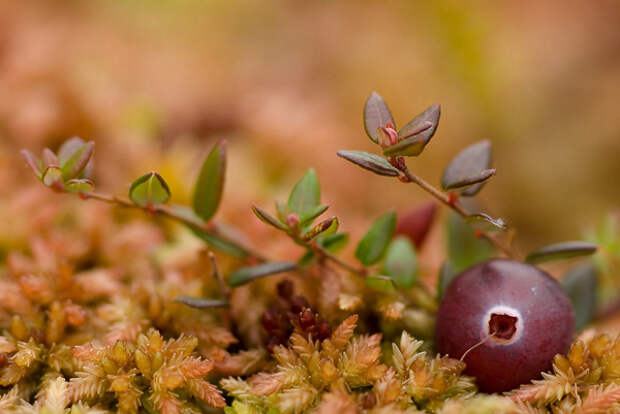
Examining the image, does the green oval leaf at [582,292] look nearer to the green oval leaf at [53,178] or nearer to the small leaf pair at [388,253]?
the small leaf pair at [388,253]

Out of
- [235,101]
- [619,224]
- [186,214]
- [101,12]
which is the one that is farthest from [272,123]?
[101,12]

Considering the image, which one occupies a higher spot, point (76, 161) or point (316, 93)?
point (316, 93)

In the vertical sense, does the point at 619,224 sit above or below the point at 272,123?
above

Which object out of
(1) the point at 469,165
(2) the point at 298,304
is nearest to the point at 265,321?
(2) the point at 298,304

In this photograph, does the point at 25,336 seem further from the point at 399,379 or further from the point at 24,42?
the point at 24,42

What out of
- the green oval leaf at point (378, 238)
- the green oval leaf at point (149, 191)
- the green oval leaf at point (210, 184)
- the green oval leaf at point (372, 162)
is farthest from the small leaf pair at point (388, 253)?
the green oval leaf at point (149, 191)

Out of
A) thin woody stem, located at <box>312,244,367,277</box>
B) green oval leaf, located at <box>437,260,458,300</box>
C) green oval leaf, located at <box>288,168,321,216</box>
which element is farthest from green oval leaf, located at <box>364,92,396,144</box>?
green oval leaf, located at <box>437,260,458,300</box>

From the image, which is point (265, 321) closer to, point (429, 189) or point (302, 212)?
point (302, 212)
